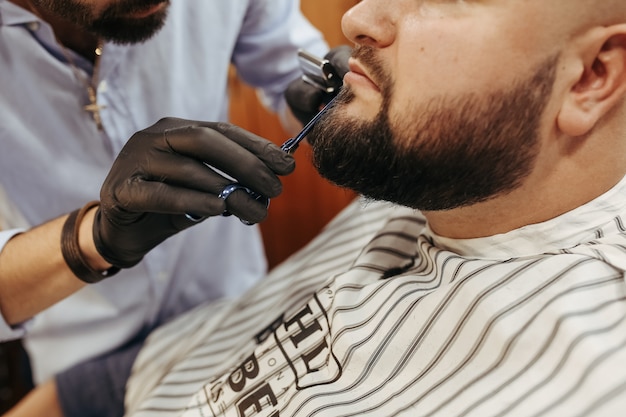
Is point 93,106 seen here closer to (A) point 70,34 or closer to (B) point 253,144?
(A) point 70,34

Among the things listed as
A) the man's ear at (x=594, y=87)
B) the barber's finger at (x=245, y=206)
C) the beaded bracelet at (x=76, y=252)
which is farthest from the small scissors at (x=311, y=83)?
the man's ear at (x=594, y=87)

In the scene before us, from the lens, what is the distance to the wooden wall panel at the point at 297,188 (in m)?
1.80

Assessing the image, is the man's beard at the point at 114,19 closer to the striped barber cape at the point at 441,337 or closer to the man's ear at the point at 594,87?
the striped barber cape at the point at 441,337

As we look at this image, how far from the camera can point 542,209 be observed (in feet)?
3.28

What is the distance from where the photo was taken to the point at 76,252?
1.14m

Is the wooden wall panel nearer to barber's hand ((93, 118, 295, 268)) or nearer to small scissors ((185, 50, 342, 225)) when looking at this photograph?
small scissors ((185, 50, 342, 225))

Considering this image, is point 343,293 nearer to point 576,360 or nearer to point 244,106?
point 576,360

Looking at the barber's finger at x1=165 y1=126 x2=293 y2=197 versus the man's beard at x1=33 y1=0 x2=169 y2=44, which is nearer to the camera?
the barber's finger at x1=165 y1=126 x2=293 y2=197

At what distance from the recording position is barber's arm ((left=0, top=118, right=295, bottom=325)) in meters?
0.97

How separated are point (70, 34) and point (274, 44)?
0.49m

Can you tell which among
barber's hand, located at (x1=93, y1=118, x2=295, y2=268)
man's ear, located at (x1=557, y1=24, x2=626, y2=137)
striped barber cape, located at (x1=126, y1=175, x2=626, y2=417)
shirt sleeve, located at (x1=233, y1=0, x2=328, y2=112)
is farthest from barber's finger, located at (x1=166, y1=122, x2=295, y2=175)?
shirt sleeve, located at (x1=233, y1=0, x2=328, y2=112)

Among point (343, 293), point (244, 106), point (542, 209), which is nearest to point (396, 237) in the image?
point (343, 293)

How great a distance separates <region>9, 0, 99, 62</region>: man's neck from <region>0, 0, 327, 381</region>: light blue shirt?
2cm

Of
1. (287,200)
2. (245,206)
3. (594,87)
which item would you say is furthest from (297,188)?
(594,87)
